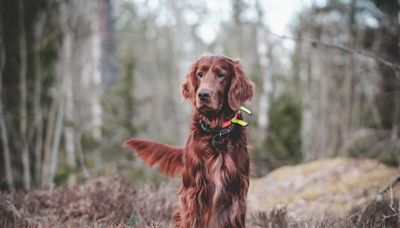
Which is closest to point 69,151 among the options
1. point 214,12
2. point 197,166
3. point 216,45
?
point 197,166

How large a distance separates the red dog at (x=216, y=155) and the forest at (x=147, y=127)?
0.50 m

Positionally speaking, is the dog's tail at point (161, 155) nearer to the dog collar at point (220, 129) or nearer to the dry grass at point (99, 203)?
the dry grass at point (99, 203)

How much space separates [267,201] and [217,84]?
3.60 m

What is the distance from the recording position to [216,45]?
82.1ft

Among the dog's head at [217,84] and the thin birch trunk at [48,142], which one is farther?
the thin birch trunk at [48,142]

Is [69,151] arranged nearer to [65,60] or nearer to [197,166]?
[65,60]

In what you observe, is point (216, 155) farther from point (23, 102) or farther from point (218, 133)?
point (23, 102)

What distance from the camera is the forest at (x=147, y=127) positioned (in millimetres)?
4766

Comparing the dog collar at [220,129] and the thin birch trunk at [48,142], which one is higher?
the dog collar at [220,129]

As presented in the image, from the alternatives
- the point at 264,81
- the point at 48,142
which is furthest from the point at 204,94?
the point at 264,81

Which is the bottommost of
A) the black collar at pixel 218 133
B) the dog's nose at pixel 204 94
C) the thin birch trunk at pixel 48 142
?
the thin birch trunk at pixel 48 142

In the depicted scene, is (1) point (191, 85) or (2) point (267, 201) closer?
(1) point (191, 85)

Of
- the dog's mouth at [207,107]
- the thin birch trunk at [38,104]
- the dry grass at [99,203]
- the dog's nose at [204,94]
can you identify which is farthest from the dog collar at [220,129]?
the thin birch trunk at [38,104]

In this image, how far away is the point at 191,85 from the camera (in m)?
4.05
